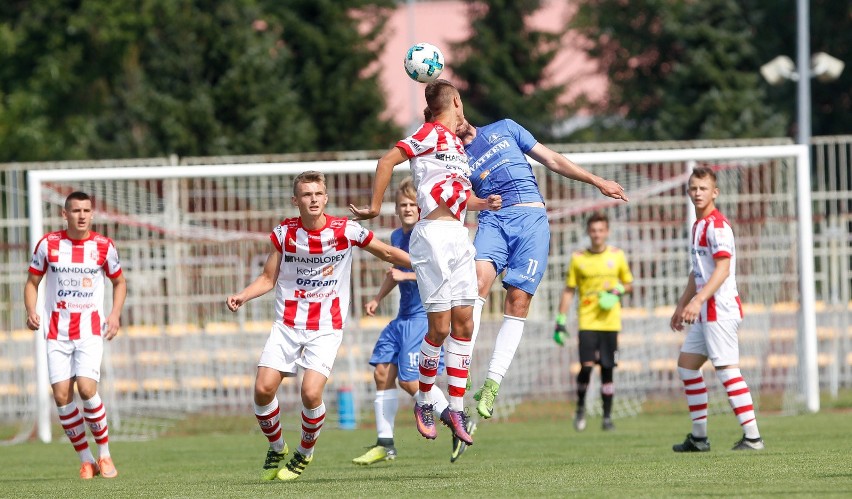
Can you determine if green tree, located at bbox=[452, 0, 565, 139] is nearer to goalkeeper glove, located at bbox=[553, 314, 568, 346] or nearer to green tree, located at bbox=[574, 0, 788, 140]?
green tree, located at bbox=[574, 0, 788, 140]

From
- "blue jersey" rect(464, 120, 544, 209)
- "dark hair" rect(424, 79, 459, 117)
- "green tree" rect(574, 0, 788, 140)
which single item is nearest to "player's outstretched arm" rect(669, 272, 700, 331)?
"blue jersey" rect(464, 120, 544, 209)

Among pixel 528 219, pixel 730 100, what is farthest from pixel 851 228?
pixel 730 100

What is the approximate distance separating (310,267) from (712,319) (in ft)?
10.6

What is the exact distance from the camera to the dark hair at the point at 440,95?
346 inches

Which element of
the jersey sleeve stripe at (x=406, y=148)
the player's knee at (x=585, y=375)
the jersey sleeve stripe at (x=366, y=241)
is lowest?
the player's knee at (x=585, y=375)

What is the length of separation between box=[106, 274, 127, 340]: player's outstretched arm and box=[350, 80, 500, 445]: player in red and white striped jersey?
2887 millimetres

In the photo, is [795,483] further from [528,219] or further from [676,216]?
[676,216]

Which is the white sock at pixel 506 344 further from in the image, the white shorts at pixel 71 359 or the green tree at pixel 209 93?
the green tree at pixel 209 93

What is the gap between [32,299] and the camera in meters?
10.8

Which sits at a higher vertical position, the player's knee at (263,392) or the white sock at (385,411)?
the player's knee at (263,392)

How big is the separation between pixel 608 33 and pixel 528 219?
31.7 m

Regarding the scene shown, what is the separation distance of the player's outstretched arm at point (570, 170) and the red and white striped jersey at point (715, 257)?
5.18 ft

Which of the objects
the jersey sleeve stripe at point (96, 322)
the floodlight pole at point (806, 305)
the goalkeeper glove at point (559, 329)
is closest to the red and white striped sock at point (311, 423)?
the jersey sleeve stripe at point (96, 322)

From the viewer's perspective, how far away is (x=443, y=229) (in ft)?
28.6
